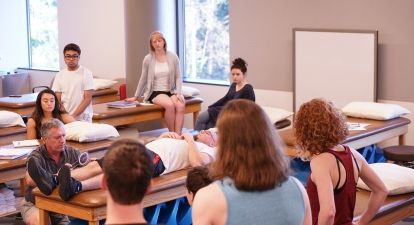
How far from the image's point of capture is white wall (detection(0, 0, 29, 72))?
36.3ft

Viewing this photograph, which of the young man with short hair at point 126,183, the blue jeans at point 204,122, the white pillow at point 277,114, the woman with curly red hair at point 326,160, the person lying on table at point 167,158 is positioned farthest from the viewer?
the blue jeans at point 204,122

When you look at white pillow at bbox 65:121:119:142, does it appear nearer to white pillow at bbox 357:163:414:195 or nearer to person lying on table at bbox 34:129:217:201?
person lying on table at bbox 34:129:217:201

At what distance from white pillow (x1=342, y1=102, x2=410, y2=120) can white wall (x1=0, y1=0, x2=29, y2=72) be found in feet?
20.5

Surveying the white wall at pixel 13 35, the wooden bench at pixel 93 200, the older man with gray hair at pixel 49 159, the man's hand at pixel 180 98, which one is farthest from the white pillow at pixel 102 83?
the wooden bench at pixel 93 200

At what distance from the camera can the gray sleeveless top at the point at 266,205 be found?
2.19 metres

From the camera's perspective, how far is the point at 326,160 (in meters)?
2.97

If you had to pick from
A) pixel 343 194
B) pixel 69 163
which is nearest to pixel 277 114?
pixel 69 163

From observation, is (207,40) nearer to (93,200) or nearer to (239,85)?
(239,85)

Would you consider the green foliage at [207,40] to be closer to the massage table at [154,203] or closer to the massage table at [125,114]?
the massage table at [125,114]

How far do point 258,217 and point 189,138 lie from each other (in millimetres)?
2475

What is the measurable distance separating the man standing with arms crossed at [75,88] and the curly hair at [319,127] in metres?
3.67

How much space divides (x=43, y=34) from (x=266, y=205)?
9.49m

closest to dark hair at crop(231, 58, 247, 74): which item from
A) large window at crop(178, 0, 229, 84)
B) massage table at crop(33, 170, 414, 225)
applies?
large window at crop(178, 0, 229, 84)

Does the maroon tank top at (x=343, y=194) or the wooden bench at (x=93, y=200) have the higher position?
the maroon tank top at (x=343, y=194)
